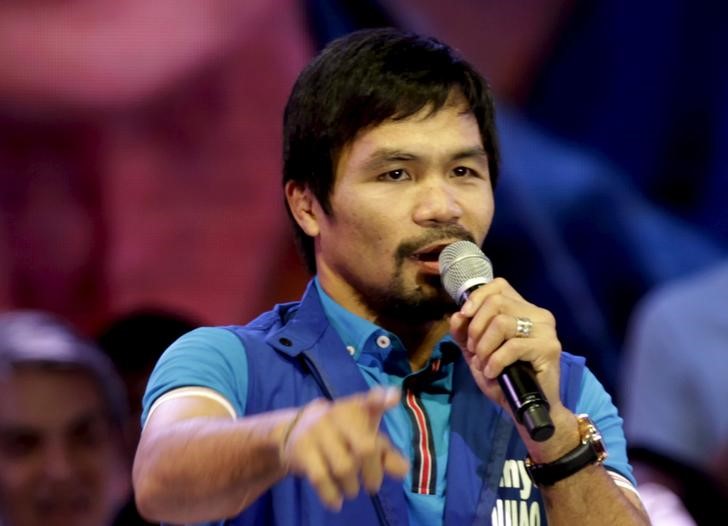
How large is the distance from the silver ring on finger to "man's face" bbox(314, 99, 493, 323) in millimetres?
234

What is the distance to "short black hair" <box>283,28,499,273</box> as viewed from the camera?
2168 mm

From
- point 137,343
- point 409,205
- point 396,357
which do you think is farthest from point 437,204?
point 137,343

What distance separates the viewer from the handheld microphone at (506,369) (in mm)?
1784

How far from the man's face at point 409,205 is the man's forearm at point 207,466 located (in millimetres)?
463

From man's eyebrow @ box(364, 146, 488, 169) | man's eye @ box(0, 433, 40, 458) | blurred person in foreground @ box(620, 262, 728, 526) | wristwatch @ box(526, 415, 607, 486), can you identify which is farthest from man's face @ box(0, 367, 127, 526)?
wristwatch @ box(526, 415, 607, 486)

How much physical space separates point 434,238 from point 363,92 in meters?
0.28

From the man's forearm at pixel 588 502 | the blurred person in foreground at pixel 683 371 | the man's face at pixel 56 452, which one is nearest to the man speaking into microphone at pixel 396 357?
the man's forearm at pixel 588 502

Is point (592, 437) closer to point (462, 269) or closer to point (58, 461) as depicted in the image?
point (462, 269)

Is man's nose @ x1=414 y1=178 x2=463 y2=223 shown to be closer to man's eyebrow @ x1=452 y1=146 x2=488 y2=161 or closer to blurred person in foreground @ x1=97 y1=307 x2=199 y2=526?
man's eyebrow @ x1=452 y1=146 x2=488 y2=161

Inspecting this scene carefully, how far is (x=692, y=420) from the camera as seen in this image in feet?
14.4

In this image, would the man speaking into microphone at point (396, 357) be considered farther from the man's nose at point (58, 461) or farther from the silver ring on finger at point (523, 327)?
the man's nose at point (58, 461)

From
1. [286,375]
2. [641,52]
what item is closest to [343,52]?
[286,375]

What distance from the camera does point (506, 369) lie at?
6.05 feet

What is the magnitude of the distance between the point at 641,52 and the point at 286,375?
9.26 feet
